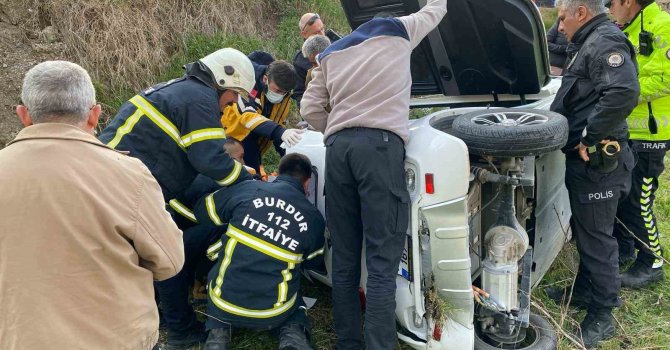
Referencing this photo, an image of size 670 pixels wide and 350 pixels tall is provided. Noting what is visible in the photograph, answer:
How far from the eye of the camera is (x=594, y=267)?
10.3ft

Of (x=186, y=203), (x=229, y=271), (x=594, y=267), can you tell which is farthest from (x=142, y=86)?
(x=594, y=267)

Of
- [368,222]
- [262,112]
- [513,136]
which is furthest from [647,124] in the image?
[262,112]

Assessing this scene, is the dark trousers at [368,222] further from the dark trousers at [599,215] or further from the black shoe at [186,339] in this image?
the dark trousers at [599,215]

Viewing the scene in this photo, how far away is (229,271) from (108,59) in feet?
11.9

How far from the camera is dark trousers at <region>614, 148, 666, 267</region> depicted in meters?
3.69

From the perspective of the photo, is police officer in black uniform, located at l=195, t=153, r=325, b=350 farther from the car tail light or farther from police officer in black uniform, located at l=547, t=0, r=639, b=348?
police officer in black uniform, located at l=547, t=0, r=639, b=348

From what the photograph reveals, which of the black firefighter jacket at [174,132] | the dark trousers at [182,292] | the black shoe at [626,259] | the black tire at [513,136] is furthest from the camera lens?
the black shoe at [626,259]

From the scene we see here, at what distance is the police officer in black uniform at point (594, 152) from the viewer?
2.90m

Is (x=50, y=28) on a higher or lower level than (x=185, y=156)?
higher

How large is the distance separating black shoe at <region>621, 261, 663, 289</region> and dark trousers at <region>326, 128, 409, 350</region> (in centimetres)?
196

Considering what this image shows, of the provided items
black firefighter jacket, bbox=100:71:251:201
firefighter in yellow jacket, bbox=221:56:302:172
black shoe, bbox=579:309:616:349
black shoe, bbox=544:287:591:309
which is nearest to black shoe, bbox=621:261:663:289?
black shoe, bbox=544:287:591:309

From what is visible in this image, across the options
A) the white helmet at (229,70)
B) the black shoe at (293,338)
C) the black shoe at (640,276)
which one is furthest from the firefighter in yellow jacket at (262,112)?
the black shoe at (640,276)

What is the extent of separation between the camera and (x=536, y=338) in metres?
3.06

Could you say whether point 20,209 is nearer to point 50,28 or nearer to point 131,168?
point 131,168
